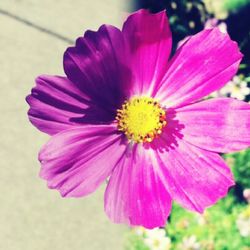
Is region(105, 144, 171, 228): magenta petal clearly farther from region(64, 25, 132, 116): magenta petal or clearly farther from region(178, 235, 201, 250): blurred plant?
region(178, 235, 201, 250): blurred plant

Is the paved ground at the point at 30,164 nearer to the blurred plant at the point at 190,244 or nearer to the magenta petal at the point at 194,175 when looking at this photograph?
the blurred plant at the point at 190,244

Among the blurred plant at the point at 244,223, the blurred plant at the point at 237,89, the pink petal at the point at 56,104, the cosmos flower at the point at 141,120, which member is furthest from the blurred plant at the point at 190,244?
the pink petal at the point at 56,104

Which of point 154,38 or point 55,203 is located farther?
point 55,203

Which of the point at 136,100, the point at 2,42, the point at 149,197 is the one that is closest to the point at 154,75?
the point at 136,100

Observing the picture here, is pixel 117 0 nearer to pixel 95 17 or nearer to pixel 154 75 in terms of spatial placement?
pixel 95 17

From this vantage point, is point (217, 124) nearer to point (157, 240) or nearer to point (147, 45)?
point (147, 45)

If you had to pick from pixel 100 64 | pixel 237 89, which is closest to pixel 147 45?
pixel 100 64
